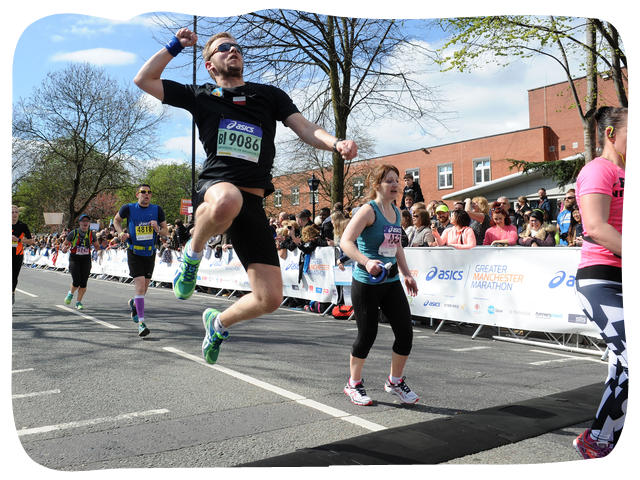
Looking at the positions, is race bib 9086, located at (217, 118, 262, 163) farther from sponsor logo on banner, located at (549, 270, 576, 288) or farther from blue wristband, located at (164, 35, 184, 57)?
sponsor logo on banner, located at (549, 270, 576, 288)

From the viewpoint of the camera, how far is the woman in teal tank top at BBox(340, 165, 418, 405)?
3.36m

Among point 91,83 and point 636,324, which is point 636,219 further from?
point 91,83

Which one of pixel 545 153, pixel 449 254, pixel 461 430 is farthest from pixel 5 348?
pixel 545 153

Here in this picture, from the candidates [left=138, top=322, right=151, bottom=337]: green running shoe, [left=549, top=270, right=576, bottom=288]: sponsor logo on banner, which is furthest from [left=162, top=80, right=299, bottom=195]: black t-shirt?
[left=549, top=270, right=576, bottom=288]: sponsor logo on banner

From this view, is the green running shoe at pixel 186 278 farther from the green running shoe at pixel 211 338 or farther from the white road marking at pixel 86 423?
the white road marking at pixel 86 423

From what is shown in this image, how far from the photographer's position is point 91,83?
8.12ft

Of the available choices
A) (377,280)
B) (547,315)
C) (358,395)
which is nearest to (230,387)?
(358,395)

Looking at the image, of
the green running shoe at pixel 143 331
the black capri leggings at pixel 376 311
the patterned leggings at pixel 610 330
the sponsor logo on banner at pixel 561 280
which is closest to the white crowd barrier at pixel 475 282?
the sponsor logo on banner at pixel 561 280

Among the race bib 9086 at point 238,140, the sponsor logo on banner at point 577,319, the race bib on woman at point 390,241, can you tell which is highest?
the race bib 9086 at point 238,140

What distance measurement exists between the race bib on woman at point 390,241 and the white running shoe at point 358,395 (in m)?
0.88

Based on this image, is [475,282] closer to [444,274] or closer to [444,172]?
[444,274]

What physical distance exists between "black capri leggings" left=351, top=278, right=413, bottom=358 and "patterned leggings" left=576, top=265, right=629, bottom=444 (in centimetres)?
132

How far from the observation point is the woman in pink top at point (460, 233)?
6.52m

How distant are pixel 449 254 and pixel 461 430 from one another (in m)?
4.14
